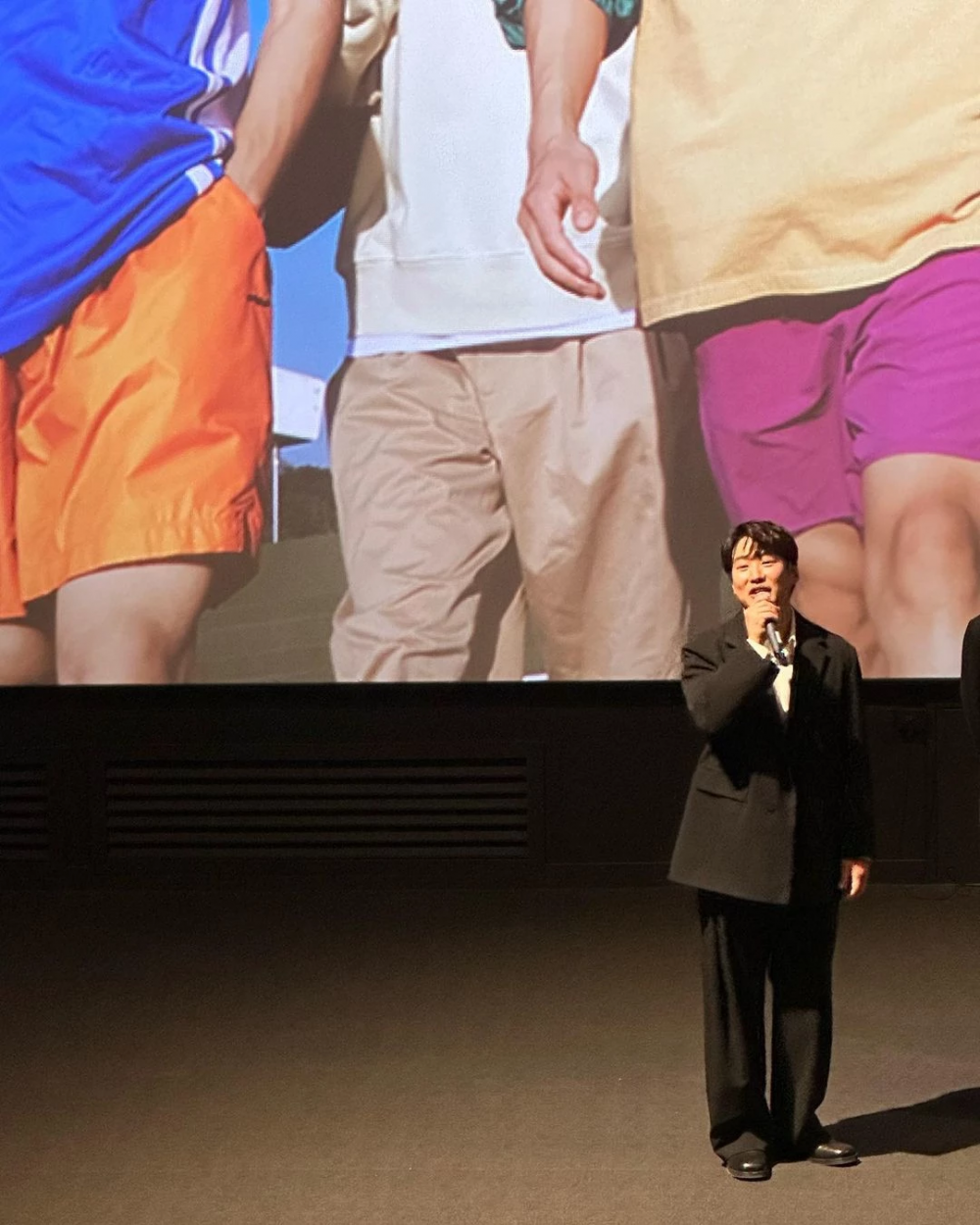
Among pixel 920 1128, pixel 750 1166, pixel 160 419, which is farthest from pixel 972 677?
pixel 160 419

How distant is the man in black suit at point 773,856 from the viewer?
8.78 ft

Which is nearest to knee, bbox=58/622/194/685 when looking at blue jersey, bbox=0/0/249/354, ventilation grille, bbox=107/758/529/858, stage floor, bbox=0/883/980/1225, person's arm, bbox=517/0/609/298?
ventilation grille, bbox=107/758/529/858

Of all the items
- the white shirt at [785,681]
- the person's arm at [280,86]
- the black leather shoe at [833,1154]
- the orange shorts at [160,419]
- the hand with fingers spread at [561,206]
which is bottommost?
the black leather shoe at [833,1154]

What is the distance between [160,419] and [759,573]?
9.52ft

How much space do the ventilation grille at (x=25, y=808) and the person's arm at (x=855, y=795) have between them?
339 cm

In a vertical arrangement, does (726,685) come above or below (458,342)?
below

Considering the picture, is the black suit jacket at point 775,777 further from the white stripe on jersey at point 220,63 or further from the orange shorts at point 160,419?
the white stripe on jersey at point 220,63

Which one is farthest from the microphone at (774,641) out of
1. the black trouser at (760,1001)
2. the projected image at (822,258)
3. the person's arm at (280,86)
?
the person's arm at (280,86)

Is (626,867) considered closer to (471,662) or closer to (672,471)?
(471,662)

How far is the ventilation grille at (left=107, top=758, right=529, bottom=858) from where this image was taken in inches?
207

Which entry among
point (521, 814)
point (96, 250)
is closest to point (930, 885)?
point (521, 814)

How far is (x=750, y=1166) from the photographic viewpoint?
108 inches

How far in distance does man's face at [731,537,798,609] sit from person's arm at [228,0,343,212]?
9.65 ft

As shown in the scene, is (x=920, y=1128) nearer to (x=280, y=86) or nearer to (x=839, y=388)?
(x=839, y=388)
